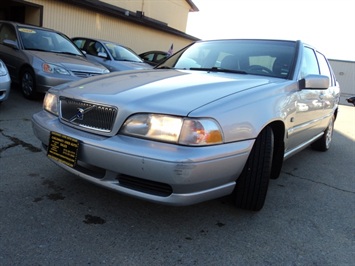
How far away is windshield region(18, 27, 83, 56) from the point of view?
700cm

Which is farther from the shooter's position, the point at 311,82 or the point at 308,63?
the point at 308,63

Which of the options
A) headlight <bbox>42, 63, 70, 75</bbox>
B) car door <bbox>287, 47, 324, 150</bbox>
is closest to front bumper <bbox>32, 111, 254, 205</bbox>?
car door <bbox>287, 47, 324, 150</bbox>

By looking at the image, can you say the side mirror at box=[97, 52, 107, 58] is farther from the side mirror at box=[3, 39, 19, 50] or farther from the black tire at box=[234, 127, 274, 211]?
the black tire at box=[234, 127, 274, 211]

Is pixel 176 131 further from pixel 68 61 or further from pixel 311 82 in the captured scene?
pixel 68 61

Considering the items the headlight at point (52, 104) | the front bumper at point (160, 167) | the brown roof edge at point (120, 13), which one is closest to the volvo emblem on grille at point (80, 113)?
the front bumper at point (160, 167)

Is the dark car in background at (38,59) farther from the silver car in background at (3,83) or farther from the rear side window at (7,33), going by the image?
the silver car in background at (3,83)

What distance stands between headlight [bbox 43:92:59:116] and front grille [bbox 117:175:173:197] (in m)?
0.93

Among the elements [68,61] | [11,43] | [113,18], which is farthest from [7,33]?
[113,18]

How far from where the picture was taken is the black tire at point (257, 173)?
264cm

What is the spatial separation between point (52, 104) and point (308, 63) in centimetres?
277

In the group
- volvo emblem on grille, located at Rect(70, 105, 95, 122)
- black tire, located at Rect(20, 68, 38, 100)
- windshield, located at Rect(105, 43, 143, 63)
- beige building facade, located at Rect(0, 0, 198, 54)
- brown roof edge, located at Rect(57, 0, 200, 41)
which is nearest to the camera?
volvo emblem on grille, located at Rect(70, 105, 95, 122)

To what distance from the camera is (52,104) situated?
9.48 ft

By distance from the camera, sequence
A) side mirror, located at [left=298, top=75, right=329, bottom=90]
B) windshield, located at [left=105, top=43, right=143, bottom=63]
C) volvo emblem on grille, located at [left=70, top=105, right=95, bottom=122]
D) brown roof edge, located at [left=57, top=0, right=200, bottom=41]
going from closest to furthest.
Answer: volvo emblem on grille, located at [left=70, top=105, right=95, bottom=122]
side mirror, located at [left=298, top=75, right=329, bottom=90]
windshield, located at [left=105, top=43, right=143, bottom=63]
brown roof edge, located at [left=57, top=0, right=200, bottom=41]

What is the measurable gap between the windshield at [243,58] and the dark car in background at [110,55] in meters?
4.99
